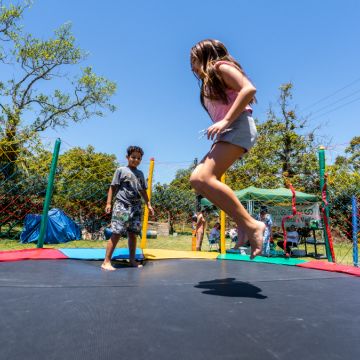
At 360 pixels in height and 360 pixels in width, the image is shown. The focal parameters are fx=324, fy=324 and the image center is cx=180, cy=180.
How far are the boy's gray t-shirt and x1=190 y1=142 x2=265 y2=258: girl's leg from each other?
1116mm

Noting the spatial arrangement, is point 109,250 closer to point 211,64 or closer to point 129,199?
point 129,199

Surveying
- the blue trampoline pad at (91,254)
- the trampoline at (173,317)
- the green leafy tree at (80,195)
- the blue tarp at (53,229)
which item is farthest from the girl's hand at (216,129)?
the blue tarp at (53,229)

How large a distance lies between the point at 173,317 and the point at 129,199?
61.1 inches

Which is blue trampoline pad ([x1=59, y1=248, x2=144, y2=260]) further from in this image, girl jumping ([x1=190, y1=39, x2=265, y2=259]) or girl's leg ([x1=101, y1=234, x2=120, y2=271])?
girl jumping ([x1=190, y1=39, x2=265, y2=259])

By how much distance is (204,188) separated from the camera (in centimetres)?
148

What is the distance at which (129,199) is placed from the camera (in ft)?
8.30

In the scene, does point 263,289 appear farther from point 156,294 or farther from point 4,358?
point 4,358

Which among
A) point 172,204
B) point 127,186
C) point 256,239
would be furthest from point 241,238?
point 172,204

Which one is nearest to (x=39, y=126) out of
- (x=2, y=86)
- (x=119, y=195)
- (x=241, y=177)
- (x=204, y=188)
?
(x=2, y=86)

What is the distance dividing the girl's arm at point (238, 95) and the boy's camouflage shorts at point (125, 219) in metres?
1.27

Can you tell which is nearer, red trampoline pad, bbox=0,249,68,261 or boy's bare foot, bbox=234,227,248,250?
boy's bare foot, bbox=234,227,248,250

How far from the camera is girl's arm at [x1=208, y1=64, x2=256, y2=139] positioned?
142 centimetres

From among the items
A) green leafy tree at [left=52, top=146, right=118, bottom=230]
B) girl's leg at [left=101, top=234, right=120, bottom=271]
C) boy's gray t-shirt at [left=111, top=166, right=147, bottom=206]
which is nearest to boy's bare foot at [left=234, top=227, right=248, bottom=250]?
girl's leg at [left=101, top=234, right=120, bottom=271]

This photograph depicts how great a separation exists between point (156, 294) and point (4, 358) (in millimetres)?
726
